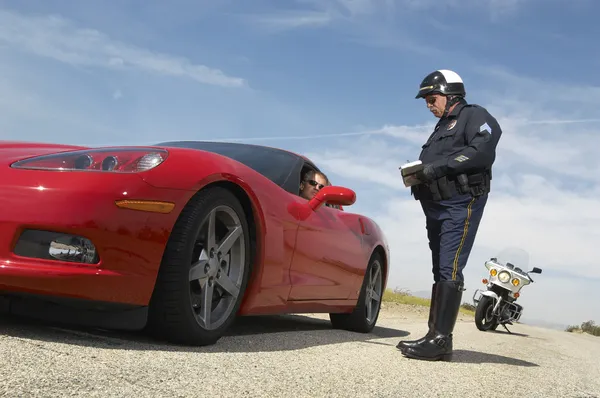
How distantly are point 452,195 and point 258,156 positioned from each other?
4.50 feet

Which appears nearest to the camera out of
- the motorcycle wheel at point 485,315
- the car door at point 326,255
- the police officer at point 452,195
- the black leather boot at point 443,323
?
the black leather boot at point 443,323

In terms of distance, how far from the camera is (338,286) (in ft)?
17.9

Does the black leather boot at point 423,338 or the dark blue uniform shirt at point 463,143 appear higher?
the dark blue uniform shirt at point 463,143

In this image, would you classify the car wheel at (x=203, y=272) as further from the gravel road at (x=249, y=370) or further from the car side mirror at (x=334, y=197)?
the car side mirror at (x=334, y=197)

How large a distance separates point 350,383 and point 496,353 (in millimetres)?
2797

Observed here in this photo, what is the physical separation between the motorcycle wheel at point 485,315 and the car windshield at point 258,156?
7.36 metres

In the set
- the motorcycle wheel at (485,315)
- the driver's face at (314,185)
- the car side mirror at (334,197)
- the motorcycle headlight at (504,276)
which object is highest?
the motorcycle headlight at (504,276)

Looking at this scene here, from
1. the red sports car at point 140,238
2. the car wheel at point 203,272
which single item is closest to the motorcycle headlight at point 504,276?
the red sports car at point 140,238

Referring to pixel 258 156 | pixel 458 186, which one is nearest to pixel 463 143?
pixel 458 186

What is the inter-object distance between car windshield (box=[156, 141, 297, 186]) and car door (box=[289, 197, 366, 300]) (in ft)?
0.96

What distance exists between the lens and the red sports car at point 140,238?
122 inches

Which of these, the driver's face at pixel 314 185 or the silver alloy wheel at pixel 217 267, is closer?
the silver alloy wheel at pixel 217 267

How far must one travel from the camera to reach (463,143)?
15.2ft

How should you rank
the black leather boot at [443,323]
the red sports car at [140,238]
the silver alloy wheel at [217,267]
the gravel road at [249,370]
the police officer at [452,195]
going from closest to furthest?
the gravel road at [249,370]
the red sports car at [140,238]
the silver alloy wheel at [217,267]
the black leather boot at [443,323]
the police officer at [452,195]
